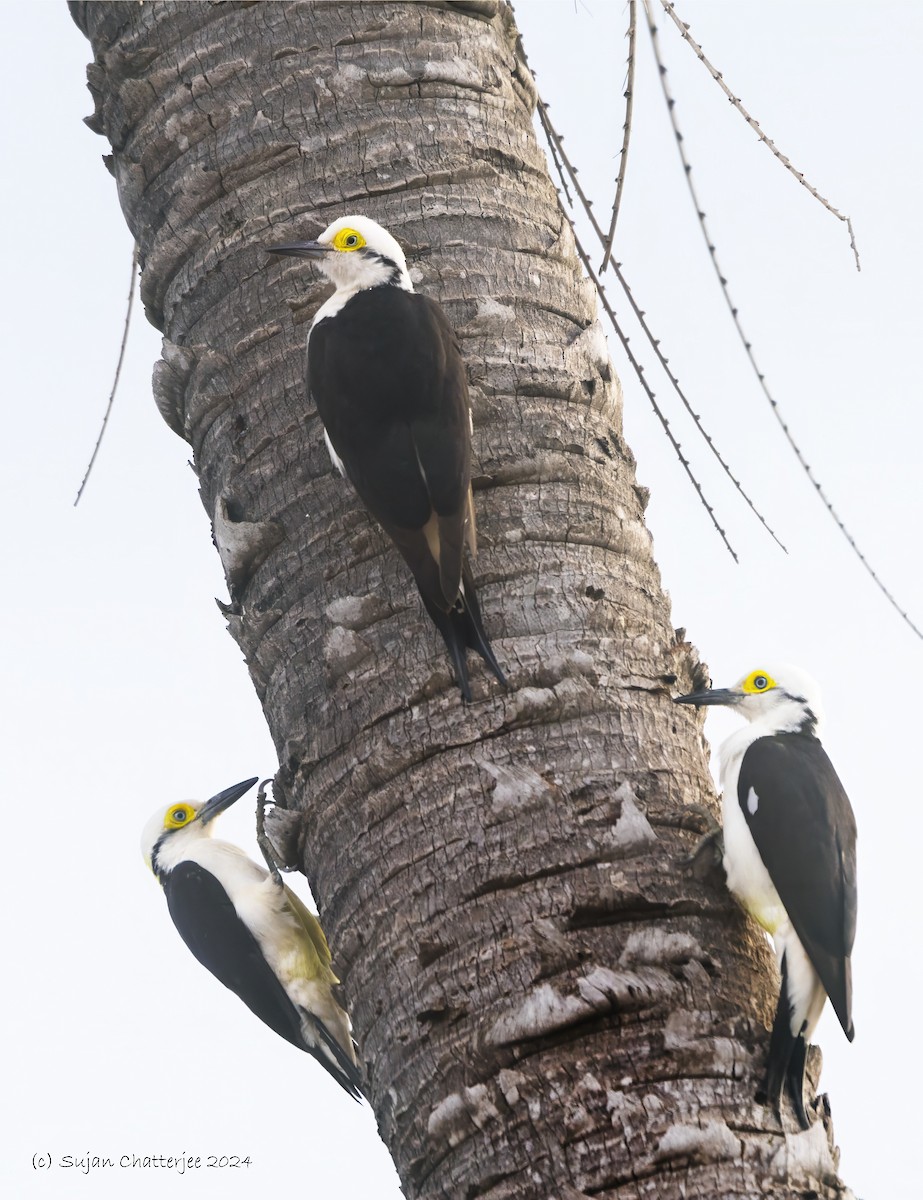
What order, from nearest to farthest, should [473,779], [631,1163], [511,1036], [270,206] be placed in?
[631,1163]
[511,1036]
[473,779]
[270,206]

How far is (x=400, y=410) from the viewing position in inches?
118

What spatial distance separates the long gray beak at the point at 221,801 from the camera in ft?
16.3

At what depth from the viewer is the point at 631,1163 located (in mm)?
2131

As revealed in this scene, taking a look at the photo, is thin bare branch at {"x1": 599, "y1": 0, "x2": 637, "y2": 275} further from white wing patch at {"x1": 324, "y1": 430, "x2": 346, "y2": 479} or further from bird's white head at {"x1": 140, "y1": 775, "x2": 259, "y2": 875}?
bird's white head at {"x1": 140, "y1": 775, "x2": 259, "y2": 875}

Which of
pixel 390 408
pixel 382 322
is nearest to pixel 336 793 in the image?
pixel 390 408

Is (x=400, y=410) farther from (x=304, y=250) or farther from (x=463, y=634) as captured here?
(x=463, y=634)

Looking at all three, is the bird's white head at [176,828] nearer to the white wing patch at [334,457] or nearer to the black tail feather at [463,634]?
the white wing patch at [334,457]

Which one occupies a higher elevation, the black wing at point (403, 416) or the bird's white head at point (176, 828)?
the bird's white head at point (176, 828)

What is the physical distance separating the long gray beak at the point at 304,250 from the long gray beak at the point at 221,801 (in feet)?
7.41

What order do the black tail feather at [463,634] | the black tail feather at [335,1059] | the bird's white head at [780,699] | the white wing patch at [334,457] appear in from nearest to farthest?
1. the black tail feather at [463,634]
2. the white wing patch at [334,457]
3. the bird's white head at [780,699]
4. the black tail feather at [335,1059]

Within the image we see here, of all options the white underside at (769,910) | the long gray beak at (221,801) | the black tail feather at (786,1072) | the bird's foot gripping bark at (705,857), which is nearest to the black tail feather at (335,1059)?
the long gray beak at (221,801)

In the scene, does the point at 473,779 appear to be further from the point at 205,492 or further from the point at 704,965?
the point at 205,492

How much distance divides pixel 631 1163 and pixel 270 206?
2104 mm

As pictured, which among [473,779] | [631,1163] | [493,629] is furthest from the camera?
[493,629]
